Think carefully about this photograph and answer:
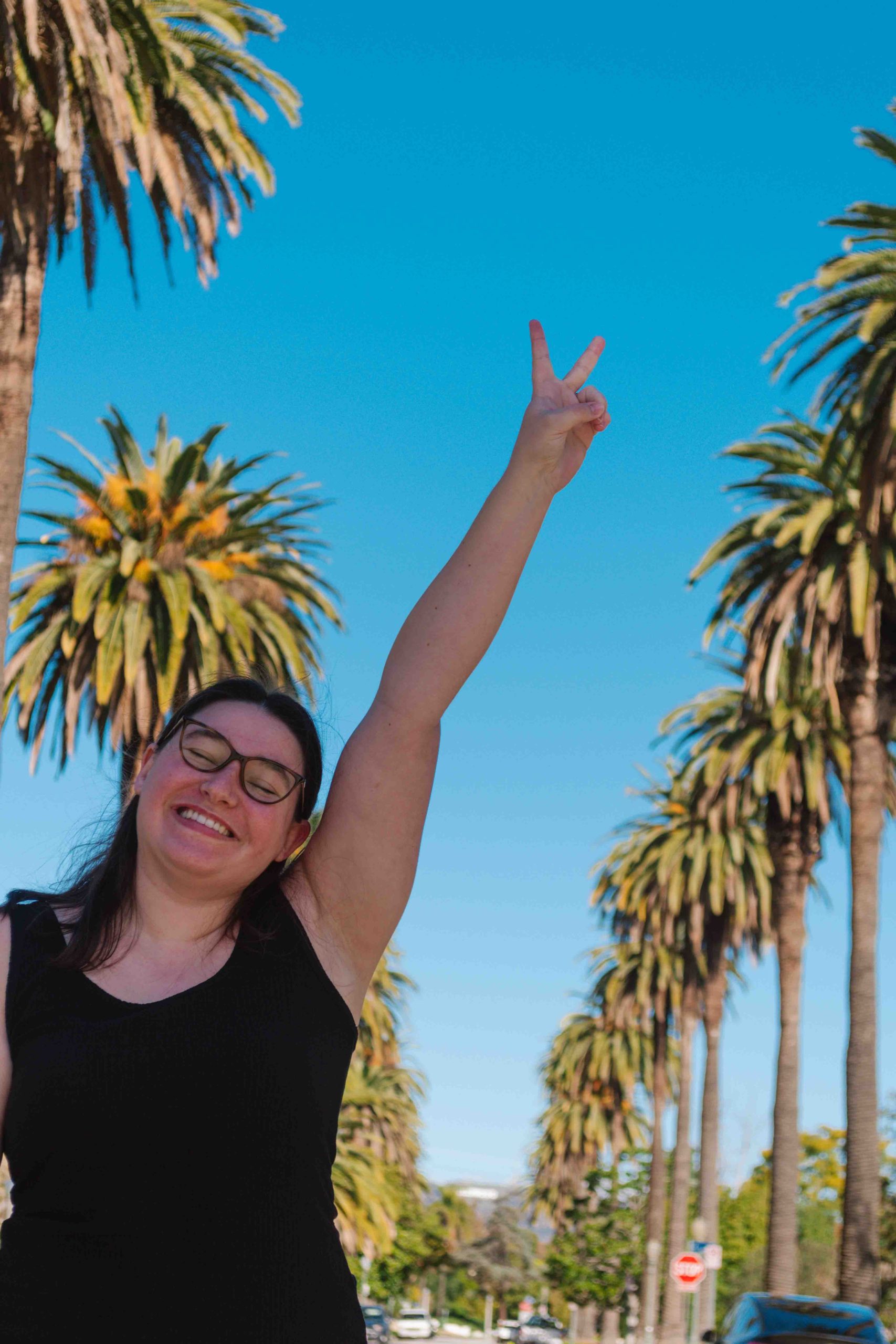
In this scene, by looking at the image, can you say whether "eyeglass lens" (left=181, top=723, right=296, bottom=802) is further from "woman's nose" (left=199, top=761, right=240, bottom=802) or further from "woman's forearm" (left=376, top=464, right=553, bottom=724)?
"woman's forearm" (left=376, top=464, right=553, bottom=724)

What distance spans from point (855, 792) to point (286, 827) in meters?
22.4

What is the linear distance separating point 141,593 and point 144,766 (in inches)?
771

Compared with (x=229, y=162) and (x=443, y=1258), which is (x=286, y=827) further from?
(x=443, y=1258)

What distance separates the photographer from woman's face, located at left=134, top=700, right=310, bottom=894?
235 cm

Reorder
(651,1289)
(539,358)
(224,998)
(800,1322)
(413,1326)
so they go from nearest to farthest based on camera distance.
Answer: (224,998)
(539,358)
(800,1322)
(651,1289)
(413,1326)

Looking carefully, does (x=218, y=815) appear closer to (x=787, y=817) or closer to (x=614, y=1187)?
(x=787, y=817)

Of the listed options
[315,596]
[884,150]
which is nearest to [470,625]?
[884,150]

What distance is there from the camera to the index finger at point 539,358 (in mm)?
2805

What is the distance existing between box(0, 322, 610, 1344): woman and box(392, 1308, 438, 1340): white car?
258ft

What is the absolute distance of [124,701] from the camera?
Result: 876 inches

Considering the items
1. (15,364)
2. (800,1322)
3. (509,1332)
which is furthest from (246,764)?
(509,1332)

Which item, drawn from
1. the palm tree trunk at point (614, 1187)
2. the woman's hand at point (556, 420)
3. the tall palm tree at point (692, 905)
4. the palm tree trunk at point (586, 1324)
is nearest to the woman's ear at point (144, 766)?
the woman's hand at point (556, 420)

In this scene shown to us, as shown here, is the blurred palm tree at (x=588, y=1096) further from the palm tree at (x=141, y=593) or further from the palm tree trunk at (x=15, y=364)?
the palm tree trunk at (x=15, y=364)

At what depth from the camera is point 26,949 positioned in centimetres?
225
